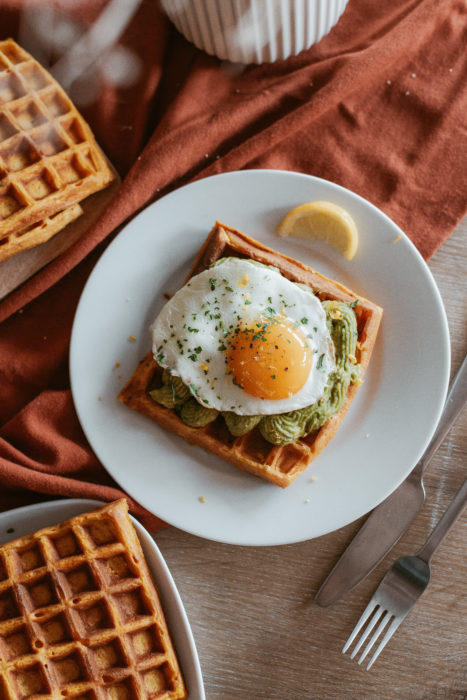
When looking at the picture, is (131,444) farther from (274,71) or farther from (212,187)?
(274,71)

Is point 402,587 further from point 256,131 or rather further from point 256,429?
point 256,131

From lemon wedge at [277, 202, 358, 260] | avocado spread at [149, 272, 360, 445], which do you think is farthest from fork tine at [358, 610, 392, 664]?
lemon wedge at [277, 202, 358, 260]

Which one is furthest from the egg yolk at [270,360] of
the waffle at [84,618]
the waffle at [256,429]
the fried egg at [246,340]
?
the waffle at [84,618]

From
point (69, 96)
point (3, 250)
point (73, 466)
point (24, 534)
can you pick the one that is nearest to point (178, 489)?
point (73, 466)

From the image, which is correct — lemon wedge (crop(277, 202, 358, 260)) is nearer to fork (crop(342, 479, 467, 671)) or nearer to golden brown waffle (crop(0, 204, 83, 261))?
golden brown waffle (crop(0, 204, 83, 261))

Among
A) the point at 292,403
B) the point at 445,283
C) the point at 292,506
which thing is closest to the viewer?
the point at 292,403

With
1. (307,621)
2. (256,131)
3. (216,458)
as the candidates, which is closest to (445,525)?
(307,621)
